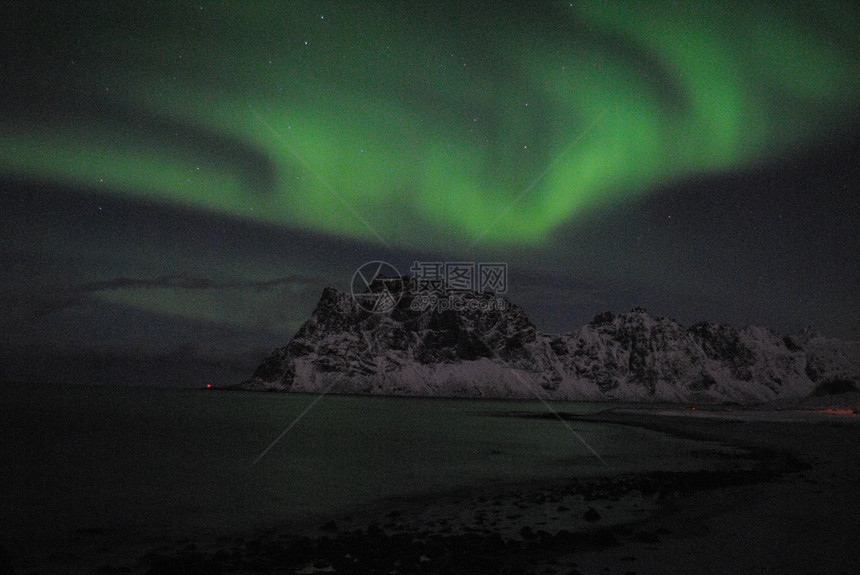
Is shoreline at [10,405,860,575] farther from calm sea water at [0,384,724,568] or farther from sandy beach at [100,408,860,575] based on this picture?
calm sea water at [0,384,724,568]

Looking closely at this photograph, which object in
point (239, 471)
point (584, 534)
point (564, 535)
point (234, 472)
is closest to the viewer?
point (564, 535)

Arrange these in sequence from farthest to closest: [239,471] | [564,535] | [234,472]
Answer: [239,471], [234,472], [564,535]

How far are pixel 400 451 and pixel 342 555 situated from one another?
32.6 m

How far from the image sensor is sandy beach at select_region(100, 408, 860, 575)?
13609 millimetres

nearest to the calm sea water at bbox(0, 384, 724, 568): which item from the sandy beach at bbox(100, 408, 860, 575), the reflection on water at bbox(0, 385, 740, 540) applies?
the reflection on water at bbox(0, 385, 740, 540)

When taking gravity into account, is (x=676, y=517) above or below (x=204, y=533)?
above

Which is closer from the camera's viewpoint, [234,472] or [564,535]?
[564,535]

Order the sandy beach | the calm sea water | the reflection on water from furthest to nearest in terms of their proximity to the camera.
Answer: the reflection on water
the calm sea water
the sandy beach

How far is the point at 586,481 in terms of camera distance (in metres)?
28.7

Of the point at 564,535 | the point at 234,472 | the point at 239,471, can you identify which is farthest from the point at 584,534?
the point at 239,471

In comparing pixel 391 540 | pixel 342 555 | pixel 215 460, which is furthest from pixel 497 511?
pixel 215 460

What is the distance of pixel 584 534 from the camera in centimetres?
1633

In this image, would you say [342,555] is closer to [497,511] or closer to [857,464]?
[497,511]

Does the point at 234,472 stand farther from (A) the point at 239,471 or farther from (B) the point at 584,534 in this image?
(B) the point at 584,534
